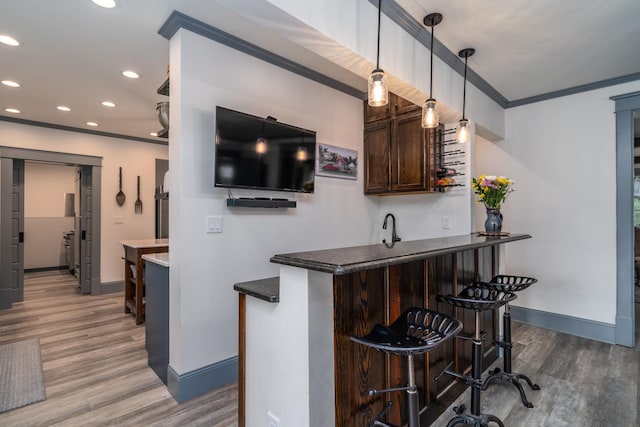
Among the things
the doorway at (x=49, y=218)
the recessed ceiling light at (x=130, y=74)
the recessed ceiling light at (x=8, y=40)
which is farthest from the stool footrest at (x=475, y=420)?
the doorway at (x=49, y=218)

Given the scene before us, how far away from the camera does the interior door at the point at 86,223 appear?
507 cm

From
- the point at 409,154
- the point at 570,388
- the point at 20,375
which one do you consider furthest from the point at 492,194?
the point at 20,375

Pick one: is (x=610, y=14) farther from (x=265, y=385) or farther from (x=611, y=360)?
(x=265, y=385)

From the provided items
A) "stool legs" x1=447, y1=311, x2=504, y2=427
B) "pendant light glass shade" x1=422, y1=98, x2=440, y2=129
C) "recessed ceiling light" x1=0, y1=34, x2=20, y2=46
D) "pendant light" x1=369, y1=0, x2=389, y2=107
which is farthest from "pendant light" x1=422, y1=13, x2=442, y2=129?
"recessed ceiling light" x1=0, y1=34, x2=20, y2=46

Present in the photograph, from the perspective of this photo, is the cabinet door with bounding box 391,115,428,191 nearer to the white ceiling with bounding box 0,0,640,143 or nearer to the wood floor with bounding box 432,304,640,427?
the white ceiling with bounding box 0,0,640,143

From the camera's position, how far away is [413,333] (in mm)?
1490

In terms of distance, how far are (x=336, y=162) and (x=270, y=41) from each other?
4.27 feet

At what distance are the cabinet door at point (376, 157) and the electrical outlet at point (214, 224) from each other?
182 centimetres

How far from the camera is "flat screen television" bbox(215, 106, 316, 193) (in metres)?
2.28

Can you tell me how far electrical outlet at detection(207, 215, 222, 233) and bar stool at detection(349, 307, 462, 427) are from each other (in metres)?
1.42

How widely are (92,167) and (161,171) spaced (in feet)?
3.51

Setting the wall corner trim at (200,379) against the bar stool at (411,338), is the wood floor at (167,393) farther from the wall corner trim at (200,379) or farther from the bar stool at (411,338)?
the bar stool at (411,338)

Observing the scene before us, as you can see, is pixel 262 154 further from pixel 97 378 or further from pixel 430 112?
pixel 97 378

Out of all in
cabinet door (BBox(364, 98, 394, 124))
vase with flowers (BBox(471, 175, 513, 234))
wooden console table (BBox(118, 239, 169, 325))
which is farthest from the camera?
wooden console table (BBox(118, 239, 169, 325))
